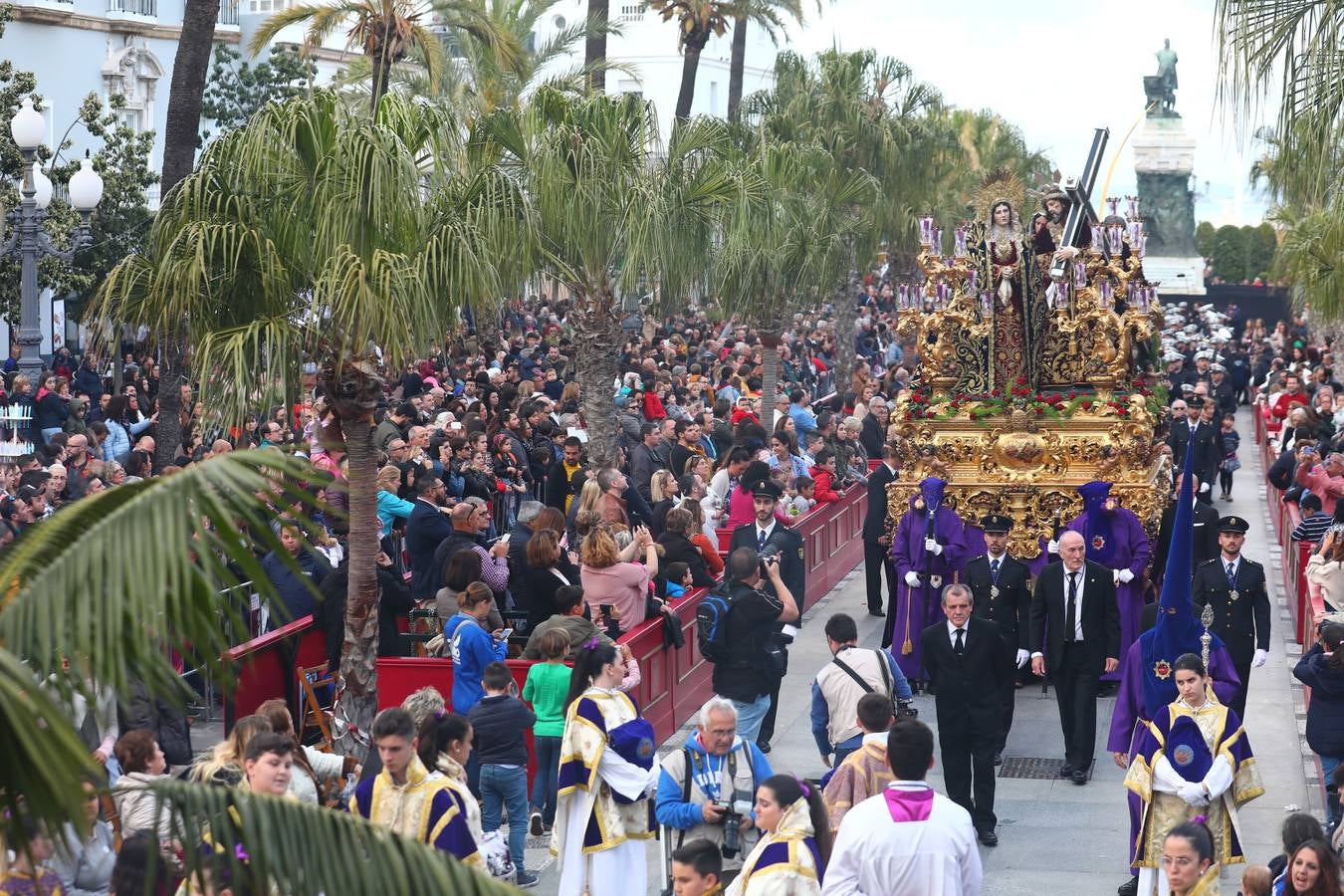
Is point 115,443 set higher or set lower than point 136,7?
lower

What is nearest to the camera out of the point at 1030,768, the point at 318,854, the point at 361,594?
the point at 318,854

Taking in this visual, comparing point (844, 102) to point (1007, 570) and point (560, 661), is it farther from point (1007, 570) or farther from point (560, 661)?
point (560, 661)

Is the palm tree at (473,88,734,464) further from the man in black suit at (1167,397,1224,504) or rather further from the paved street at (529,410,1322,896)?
the man in black suit at (1167,397,1224,504)

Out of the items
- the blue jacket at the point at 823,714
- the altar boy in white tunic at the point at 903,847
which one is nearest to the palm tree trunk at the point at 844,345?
the blue jacket at the point at 823,714

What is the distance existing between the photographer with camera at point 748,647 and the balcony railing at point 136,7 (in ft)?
107

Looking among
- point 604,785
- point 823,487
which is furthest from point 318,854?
point 823,487

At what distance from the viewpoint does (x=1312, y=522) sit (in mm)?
16047

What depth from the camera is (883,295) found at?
2351 inches

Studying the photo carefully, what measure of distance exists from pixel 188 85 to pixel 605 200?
14.1 ft

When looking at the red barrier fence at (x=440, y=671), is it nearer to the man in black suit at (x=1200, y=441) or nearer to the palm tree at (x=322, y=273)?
→ the palm tree at (x=322, y=273)

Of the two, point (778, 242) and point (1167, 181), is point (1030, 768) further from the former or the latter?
point (1167, 181)

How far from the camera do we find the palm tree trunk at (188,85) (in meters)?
17.2

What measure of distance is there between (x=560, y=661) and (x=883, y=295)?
50.1m

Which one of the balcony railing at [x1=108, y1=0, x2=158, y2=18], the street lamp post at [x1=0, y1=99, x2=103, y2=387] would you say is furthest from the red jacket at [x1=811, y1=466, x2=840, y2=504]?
the balcony railing at [x1=108, y1=0, x2=158, y2=18]
